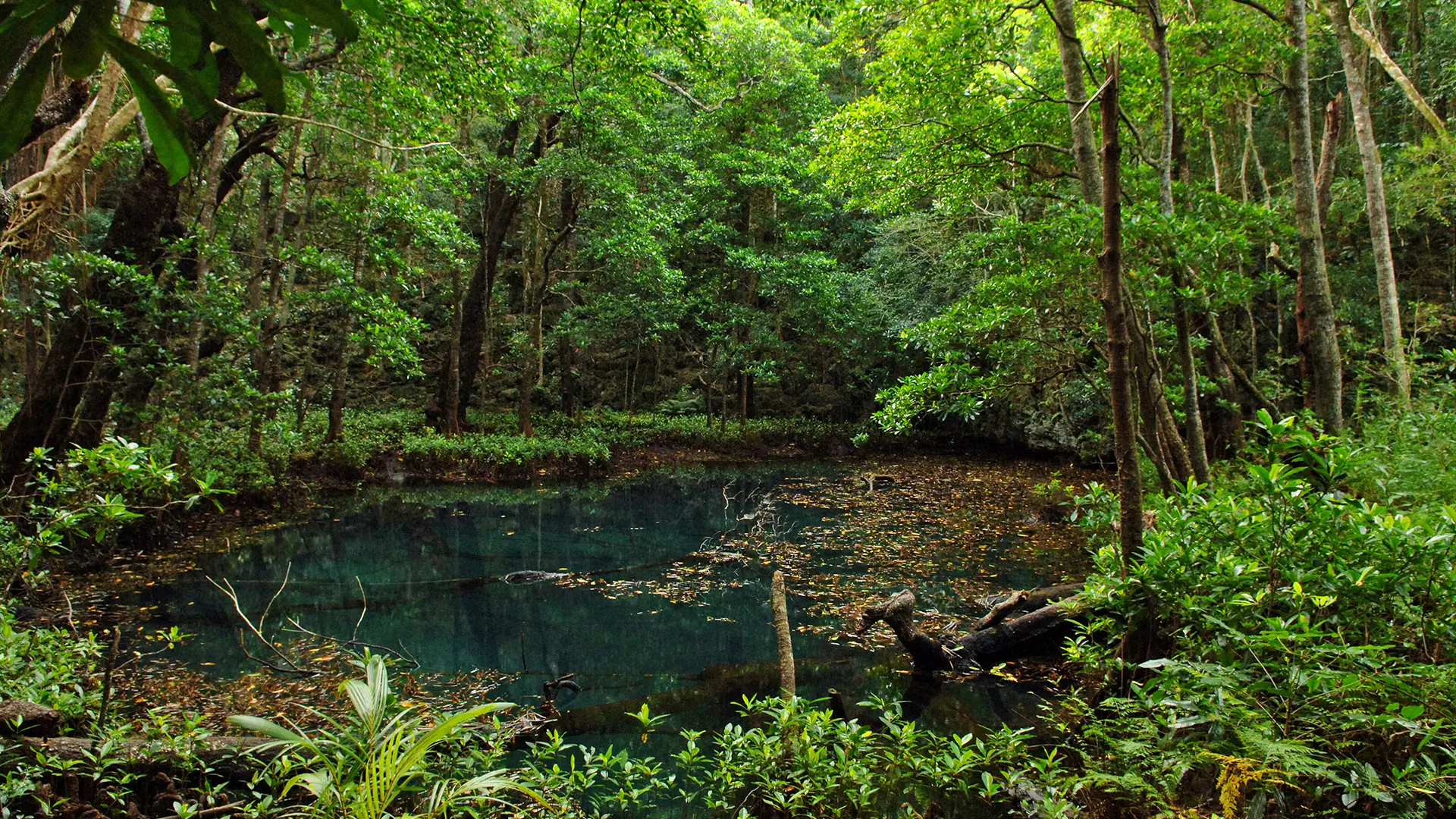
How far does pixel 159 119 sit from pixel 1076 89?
5.47m

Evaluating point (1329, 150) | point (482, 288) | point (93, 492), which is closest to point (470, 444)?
point (482, 288)

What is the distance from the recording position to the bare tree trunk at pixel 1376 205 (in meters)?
6.73

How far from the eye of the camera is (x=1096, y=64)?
7.11 m

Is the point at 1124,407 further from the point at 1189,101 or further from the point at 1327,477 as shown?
the point at 1189,101

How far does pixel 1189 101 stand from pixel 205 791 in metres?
9.46

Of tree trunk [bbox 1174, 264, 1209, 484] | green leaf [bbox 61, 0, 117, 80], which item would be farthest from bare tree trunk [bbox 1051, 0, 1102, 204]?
green leaf [bbox 61, 0, 117, 80]

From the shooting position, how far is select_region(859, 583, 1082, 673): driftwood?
5277 mm

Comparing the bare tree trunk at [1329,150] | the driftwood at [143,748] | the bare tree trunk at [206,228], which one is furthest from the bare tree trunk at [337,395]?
the bare tree trunk at [1329,150]

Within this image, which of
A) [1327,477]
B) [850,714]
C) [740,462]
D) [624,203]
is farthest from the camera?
[740,462]

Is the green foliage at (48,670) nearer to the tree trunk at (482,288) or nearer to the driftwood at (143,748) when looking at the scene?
the driftwood at (143,748)

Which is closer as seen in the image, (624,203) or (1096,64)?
(1096,64)

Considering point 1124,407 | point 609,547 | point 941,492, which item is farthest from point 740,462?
point 1124,407

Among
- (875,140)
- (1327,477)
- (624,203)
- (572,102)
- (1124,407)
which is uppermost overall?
(572,102)

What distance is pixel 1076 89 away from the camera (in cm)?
495
